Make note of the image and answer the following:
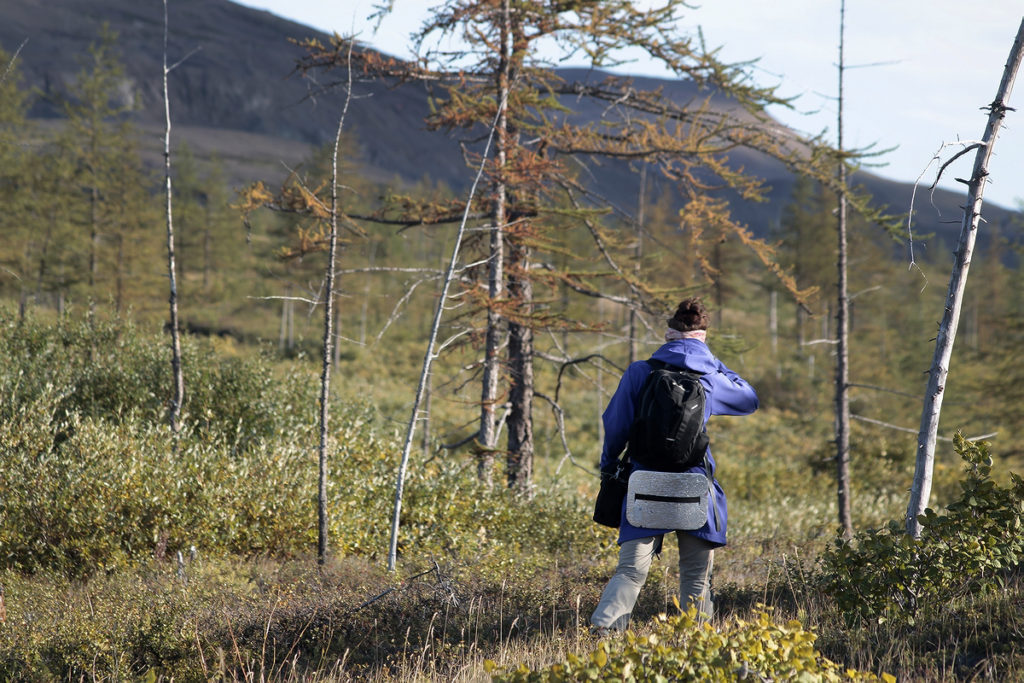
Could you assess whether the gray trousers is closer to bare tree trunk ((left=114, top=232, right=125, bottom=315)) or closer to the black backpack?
the black backpack

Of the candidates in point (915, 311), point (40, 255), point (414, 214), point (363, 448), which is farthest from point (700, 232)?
point (915, 311)

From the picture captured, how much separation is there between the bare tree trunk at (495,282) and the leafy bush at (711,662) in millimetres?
6882

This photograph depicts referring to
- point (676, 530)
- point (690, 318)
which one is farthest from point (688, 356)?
point (676, 530)

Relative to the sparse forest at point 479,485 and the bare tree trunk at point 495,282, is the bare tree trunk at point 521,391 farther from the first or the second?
the bare tree trunk at point 495,282

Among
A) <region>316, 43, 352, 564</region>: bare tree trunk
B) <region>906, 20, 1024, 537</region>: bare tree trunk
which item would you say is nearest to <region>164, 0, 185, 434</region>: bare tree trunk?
<region>316, 43, 352, 564</region>: bare tree trunk

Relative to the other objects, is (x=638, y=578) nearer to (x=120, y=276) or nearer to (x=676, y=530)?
(x=676, y=530)

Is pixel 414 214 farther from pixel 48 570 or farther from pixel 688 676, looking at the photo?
pixel 688 676

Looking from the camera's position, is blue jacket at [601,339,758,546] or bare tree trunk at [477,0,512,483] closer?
blue jacket at [601,339,758,546]

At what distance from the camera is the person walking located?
3973 mm

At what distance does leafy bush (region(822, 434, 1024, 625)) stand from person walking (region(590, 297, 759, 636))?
3.07ft

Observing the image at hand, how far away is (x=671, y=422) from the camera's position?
3.83 meters

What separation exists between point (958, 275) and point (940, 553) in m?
1.70

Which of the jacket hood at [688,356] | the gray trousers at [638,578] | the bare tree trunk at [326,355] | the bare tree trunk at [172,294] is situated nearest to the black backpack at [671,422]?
the jacket hood at [688,356]

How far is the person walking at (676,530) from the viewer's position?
397cm
